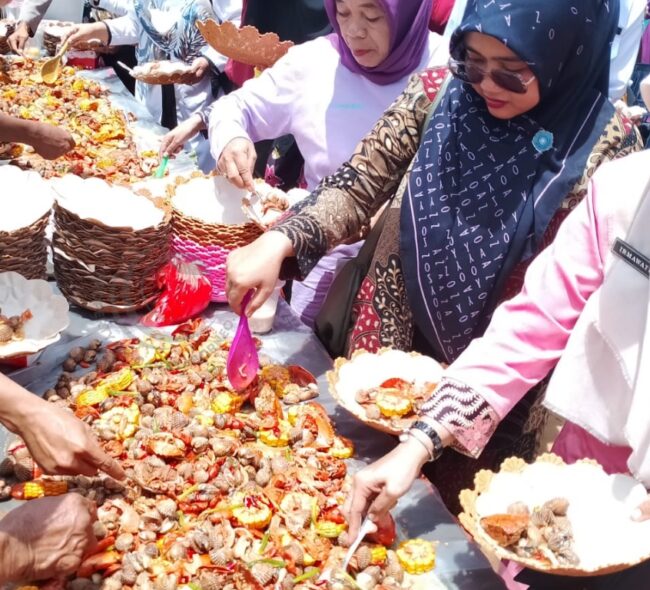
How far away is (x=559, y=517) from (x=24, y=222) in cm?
120

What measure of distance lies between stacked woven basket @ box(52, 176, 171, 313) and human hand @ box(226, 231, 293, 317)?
0.30m

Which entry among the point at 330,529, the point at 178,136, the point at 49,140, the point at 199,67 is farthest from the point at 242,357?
the point at 199,67

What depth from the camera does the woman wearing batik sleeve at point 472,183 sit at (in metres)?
1.23

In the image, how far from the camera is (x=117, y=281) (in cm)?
152

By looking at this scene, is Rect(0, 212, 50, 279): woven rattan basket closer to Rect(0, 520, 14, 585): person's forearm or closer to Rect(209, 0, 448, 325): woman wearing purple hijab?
Rect(209, 0, 448, 325): woman wearing purple hijab

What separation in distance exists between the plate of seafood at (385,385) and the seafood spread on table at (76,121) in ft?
3.86

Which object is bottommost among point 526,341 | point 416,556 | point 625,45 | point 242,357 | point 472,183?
point 416,556

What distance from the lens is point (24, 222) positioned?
1513 mm

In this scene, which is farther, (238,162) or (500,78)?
(238,162)

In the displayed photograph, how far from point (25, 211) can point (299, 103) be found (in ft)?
2.50

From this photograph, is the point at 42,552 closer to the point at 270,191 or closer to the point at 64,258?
the point at 64,258

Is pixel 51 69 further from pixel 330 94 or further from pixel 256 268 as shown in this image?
pixel 256 268

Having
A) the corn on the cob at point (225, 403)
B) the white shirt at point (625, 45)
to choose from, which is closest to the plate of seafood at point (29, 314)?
the corn on the cob at point (225, 403)

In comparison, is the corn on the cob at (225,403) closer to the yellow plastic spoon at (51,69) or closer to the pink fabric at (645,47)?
the yellow plastic spoon at (51,69)
